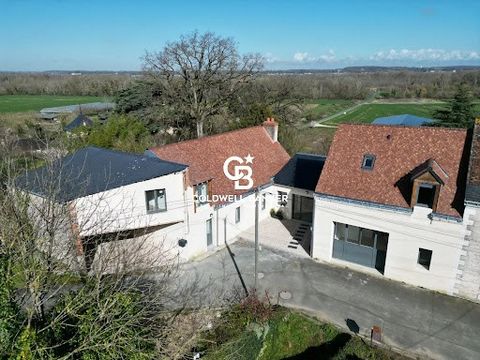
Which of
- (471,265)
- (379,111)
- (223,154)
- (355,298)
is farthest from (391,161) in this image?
(379,111)

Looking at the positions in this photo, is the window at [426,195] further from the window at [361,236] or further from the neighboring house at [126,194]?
the neighboring house at [126,194]

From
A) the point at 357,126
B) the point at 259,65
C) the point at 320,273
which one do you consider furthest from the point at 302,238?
the point at 259,65

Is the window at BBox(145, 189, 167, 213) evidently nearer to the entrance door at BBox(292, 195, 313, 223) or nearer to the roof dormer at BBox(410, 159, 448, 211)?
the entrance door at BBox(292, 195, 313, 223)

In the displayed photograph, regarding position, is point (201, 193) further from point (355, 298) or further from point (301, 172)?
point (355, 298)

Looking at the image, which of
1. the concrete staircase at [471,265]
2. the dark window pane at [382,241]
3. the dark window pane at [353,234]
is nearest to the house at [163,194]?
the dark window pane at [353,234]

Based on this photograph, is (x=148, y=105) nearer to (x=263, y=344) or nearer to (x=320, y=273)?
(x=320, y=273)
